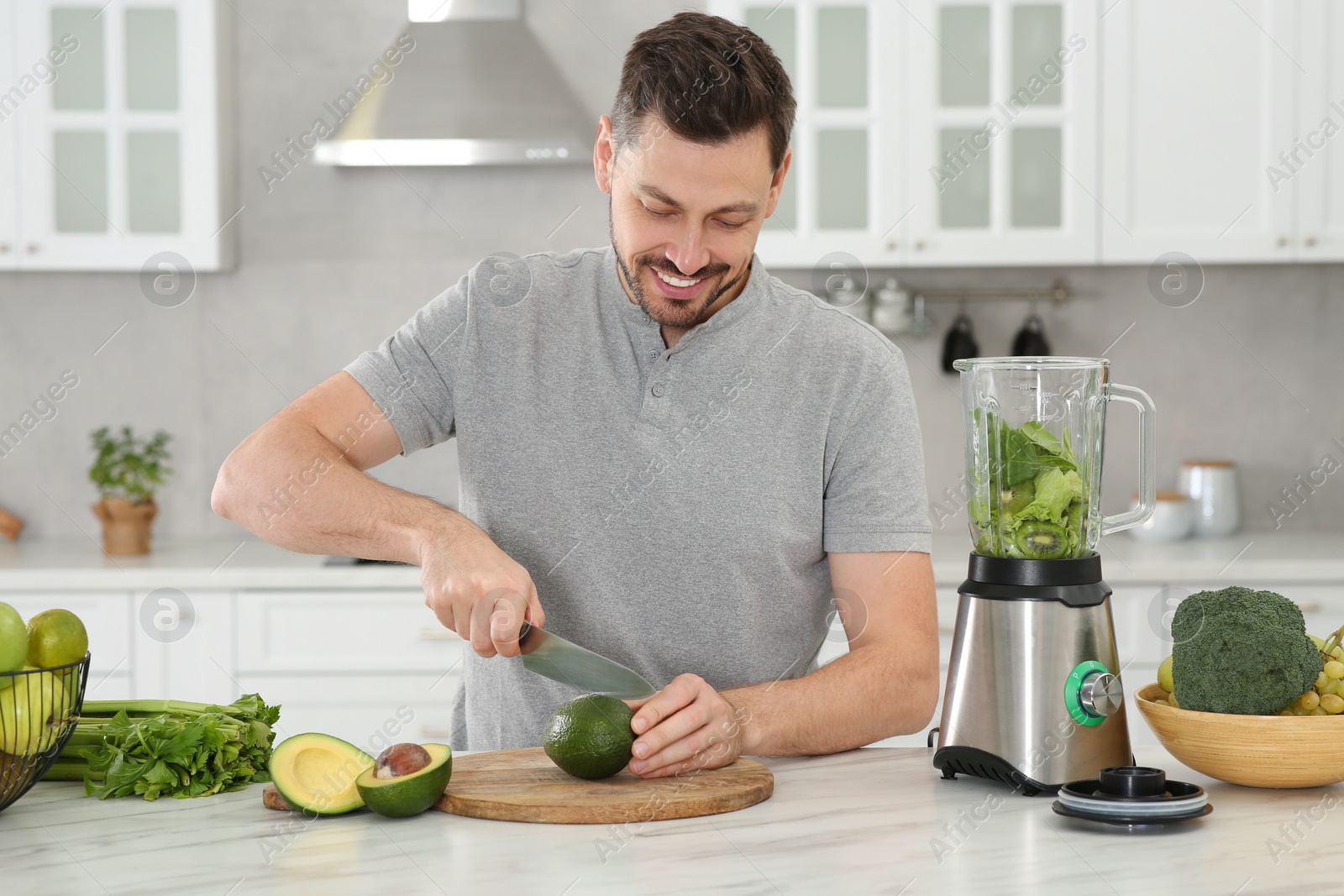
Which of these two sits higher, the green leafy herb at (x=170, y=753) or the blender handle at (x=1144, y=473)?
the blender handle at (x=1144, y=473)

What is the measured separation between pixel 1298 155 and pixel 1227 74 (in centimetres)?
25

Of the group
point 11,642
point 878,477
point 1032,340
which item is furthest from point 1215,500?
point 11,642

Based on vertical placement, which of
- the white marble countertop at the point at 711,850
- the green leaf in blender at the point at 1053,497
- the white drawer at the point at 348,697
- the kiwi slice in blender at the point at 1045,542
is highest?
the green leaf in blender at the point at 1053,497

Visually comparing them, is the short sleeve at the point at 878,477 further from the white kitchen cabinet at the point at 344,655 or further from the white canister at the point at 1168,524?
the white canister at the point at 1168,524

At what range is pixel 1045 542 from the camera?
112 centimetres

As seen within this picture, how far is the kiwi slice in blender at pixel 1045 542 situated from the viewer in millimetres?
1117

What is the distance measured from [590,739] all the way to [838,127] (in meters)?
2.11

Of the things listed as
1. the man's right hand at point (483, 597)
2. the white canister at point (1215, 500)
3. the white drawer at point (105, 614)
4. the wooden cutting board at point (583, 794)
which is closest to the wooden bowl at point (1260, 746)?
the wooden cutting board at point (583, 794)

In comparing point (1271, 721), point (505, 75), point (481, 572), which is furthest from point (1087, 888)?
point (505, 75)

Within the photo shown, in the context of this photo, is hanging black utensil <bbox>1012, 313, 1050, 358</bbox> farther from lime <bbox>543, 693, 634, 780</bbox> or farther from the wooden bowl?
lime <bbox>543, 693, 634, 780</bbox>

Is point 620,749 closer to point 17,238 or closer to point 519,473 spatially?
point 519,473

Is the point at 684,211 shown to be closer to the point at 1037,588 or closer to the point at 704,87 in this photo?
the point at 704,87

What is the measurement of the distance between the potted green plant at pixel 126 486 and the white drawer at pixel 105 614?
263 millimetres

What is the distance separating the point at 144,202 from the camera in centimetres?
292
